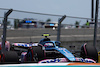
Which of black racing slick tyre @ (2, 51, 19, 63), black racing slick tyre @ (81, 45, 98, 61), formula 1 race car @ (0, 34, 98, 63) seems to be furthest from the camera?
black racing slick tyre @ (81, 45, 98, 61)

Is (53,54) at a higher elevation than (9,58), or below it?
below

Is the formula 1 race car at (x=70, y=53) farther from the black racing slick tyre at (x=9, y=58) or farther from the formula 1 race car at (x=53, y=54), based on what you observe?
the black racing slick tyre at (x=9, y=58)

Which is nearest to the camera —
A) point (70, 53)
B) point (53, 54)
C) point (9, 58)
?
point (9, 58)

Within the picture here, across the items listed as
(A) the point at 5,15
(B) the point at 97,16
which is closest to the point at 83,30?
(B) the point at 97,16

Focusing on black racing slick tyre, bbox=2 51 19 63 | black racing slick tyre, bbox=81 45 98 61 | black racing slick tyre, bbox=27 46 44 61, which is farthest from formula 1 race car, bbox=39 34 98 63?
black racing slick tyre, bbox=2 51 19 63

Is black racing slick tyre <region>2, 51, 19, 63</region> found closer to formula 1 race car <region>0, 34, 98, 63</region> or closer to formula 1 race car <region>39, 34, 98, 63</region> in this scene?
formula 1 race car <region>0, 34, 98, 63</region>

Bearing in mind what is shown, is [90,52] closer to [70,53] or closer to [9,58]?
[70,53]

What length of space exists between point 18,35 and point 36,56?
14.1ft

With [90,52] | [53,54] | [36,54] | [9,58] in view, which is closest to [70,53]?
[90,52]

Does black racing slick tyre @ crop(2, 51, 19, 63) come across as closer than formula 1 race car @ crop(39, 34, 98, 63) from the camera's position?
Yes

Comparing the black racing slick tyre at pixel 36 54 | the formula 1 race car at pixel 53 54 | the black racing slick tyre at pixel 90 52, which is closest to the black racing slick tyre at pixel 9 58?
the formula 1 race car at pixel 53 54

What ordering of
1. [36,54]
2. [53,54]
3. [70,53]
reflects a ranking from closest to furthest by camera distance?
[36,54] < [70,53] < [53,54]

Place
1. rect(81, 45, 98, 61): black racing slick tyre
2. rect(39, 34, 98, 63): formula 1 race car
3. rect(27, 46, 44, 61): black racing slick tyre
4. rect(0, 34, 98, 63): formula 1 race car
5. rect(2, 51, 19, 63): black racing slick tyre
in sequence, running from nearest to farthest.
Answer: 1. rect(2, 51, 19, 63): black racing slick tyre
2. rect(0, 34, 98, 63): formula 1 race car
3. rect(39, 34, 98, 63): formula 1 race car
4. rect(27, 46, 44, 61): black racing slick tyre
5. rect(81, 45, 98, 61): black racing slick tyre

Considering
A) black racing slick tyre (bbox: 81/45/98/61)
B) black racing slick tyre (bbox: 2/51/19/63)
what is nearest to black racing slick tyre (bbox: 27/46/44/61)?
black racing slick tyre (bbox: 2/51/19/63)
